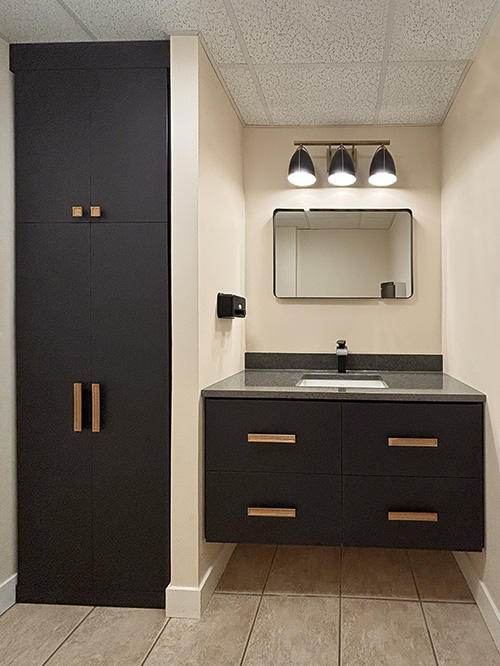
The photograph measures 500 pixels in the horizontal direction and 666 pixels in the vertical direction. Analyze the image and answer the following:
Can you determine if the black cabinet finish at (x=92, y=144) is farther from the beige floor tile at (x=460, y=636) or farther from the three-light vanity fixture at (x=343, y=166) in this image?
the beige floor tile at (x=460, y=636)

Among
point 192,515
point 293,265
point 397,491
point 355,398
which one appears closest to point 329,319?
point 293,265

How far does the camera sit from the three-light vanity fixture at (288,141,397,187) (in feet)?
10.5

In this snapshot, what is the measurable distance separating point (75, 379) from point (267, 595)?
4.07ft

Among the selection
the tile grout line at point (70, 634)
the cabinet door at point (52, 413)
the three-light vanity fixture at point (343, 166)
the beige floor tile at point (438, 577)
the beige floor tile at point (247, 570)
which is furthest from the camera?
the three-light vanity fixture at point (343, 166)

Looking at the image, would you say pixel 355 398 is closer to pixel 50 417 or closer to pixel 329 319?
pixel 329 319

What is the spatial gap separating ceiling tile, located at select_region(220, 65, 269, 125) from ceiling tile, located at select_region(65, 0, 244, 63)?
20 centimetres

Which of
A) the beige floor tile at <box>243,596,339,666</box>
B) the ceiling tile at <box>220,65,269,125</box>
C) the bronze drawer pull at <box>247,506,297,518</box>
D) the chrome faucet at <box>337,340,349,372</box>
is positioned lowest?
the beige floor tile at <box>243,596,339,666</box>

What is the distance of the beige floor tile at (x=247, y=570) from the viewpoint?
265 cm

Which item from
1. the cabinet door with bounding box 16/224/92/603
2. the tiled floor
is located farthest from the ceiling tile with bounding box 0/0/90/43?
the tiled floor

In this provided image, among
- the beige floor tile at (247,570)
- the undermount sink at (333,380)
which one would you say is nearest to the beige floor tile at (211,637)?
the beige floor tile at (247,570)

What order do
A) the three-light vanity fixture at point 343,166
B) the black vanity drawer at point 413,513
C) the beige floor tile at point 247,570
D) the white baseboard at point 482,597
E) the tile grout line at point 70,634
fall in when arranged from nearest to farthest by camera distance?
the tile grout line at point 70,634 < the white baseboard at point 482,597 < the black vanity drawer at point 413,513 < the beige floor tile at point 247,570 < the three-light vanity fixture at point 343,166

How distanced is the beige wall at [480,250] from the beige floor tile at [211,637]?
96 cm

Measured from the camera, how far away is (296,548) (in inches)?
121

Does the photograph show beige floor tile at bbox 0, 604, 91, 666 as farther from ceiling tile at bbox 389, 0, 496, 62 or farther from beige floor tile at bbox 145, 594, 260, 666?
ceiling tile at bbox 389, 0, 496, 62
